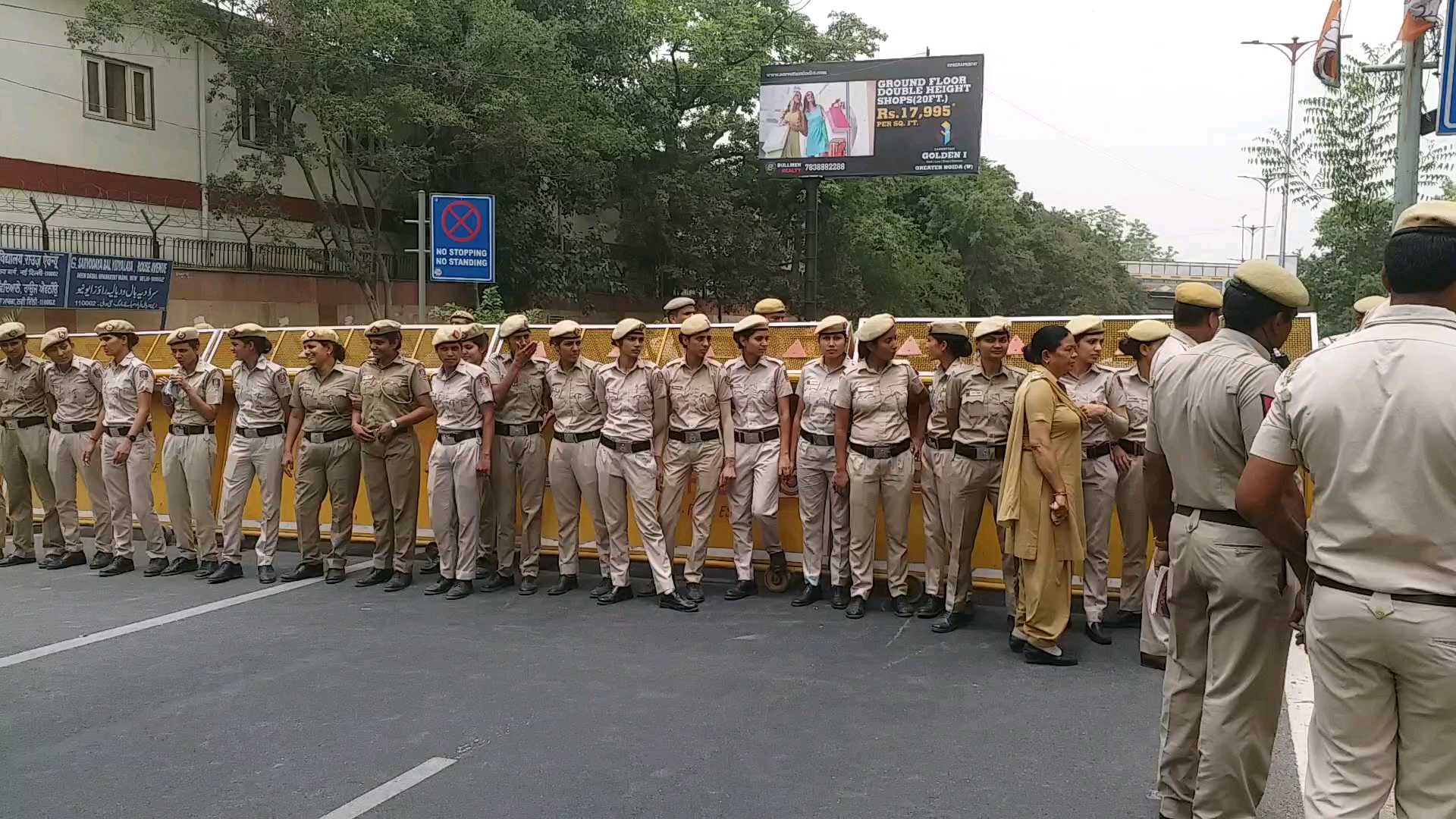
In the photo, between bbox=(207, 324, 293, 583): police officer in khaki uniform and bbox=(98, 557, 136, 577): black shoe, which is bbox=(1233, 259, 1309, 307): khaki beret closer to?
bbox=(207, 324, 293, 583): police officer in khaki uniform

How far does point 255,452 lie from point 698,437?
3.64 meters

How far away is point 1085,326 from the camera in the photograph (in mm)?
6336

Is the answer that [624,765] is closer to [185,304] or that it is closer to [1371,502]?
[1371,502]

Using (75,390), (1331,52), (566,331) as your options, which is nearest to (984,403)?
(566,331)

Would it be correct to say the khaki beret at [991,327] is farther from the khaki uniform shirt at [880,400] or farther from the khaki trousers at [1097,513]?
the khaki trousers at [1097,513]

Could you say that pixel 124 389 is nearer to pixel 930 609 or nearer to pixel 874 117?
pixel 930 609

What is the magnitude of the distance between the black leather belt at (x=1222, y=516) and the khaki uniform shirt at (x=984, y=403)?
266 cm

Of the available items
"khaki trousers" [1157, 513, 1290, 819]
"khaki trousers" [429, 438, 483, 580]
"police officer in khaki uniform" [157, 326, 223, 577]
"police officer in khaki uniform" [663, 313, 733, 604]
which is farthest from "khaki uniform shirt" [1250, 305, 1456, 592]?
"police officer in khaki uniform" [157, 326, 223, 577]

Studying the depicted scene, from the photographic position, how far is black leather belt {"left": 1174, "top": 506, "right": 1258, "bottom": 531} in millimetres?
3469

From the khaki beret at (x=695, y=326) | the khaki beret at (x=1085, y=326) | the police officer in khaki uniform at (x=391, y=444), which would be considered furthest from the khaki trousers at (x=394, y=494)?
the khaki beret at (x=1085, y=326)

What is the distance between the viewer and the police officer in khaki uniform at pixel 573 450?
755 centimetres

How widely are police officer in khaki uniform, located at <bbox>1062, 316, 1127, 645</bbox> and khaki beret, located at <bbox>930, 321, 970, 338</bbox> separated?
2.08 ft

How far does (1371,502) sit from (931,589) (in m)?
4.35

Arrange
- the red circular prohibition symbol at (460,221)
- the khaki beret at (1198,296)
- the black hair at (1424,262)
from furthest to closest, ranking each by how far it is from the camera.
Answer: the red circular prohibition symbol at (460,221), the khaki beret at (1198,296), the black hair at (1424,262)
